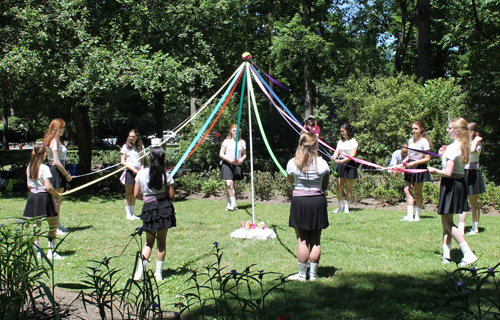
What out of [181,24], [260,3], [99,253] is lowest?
[99,253]

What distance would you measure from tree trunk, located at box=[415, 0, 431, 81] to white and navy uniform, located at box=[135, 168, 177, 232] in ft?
40.1

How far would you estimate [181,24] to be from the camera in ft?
38.5

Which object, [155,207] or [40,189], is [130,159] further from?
[155,207]

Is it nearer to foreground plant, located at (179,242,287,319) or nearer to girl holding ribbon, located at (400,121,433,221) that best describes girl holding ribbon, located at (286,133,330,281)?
foreground plant, located at (179,242,287,319)

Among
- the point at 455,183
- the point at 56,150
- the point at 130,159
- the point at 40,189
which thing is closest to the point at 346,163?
the point at 455,183

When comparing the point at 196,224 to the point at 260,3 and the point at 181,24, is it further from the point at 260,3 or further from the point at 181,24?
the point at 260,3

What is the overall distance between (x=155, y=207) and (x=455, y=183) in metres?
3.52

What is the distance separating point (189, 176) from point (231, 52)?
5.44 metres

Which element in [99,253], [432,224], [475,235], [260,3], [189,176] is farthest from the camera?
[260,3]

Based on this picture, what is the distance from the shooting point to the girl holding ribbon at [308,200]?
14.6 ft

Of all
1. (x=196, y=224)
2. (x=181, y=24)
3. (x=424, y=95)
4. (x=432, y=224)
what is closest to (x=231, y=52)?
(x=181, y=24)

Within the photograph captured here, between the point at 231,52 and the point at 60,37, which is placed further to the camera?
the point at 231,52

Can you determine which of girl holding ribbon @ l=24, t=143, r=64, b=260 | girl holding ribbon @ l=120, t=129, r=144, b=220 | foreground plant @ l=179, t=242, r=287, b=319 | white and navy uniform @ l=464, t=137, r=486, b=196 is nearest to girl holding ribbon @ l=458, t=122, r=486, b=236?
white and navy uniform @ l=464, t=137, r=486, b=196

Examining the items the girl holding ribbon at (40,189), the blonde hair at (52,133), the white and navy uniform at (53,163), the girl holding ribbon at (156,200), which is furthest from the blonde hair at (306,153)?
the white and navy uniform at (53,163)
